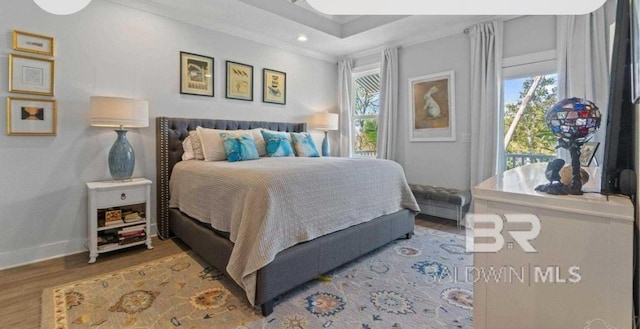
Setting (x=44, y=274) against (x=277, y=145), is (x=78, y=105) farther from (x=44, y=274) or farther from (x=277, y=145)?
(x=277, y=145)

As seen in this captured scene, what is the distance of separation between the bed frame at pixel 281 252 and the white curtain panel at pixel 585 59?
6.46ft

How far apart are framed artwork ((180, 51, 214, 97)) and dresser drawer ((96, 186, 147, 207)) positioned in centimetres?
127

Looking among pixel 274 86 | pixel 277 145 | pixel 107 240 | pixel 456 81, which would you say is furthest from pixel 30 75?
pixel 456 81

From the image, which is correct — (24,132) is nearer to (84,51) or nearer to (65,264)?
(84,51)

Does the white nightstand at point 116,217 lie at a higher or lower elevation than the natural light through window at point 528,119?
lower

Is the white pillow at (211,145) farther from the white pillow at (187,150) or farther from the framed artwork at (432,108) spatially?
the framed artwork at (432,108)

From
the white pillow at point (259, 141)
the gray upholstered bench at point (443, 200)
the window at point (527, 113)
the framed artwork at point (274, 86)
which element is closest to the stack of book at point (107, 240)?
the white pillow at point (259, 141)

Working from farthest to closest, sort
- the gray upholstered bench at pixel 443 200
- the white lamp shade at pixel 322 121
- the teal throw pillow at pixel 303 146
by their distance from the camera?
the white lamp shade at pixel 322 121
the teal throw pillow at pixel 303 146
the gray upholstered bench at pixel 443 200

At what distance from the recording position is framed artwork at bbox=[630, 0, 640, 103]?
0.94 m

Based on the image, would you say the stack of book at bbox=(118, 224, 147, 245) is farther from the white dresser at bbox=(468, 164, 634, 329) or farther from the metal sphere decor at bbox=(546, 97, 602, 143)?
the metal sphere decor at bbox=(546, 97, 602, 143)

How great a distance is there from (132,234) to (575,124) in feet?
10.5

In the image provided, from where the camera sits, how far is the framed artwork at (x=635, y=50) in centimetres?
94

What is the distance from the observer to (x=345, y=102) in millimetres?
5070

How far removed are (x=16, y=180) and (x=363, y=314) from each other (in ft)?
9.78
